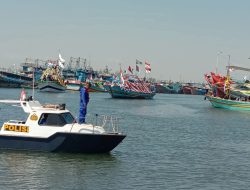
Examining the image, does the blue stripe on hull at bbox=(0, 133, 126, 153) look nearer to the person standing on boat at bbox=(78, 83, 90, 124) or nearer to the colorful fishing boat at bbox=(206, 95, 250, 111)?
the person standing on boat at bbox=(78, 83, 90, 124)

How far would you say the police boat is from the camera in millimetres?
29609

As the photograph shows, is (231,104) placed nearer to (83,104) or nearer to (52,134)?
(83,104)

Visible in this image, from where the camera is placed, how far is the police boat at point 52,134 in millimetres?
29609

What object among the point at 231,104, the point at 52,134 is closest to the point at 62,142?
the point at 52,134

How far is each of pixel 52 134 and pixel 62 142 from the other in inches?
30.0

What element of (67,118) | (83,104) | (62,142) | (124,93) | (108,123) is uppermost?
(83,104)

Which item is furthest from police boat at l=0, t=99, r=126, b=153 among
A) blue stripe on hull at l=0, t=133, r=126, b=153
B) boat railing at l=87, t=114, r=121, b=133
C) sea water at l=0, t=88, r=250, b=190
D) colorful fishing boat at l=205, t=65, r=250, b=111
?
colorful fishing boat at l=205, t=65, r=250, b=111

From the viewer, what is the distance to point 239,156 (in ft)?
116

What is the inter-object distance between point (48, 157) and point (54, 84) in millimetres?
148885

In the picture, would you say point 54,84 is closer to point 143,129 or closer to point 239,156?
point 143,129

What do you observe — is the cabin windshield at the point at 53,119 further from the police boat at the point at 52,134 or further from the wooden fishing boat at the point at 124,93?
the wooden fishing boat at the point at 124,93

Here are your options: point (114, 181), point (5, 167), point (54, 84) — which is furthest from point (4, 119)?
point (54, 84)

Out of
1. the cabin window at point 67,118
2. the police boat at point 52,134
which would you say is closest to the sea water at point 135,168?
the police boat at point 52,134

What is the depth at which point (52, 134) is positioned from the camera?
2953cm
